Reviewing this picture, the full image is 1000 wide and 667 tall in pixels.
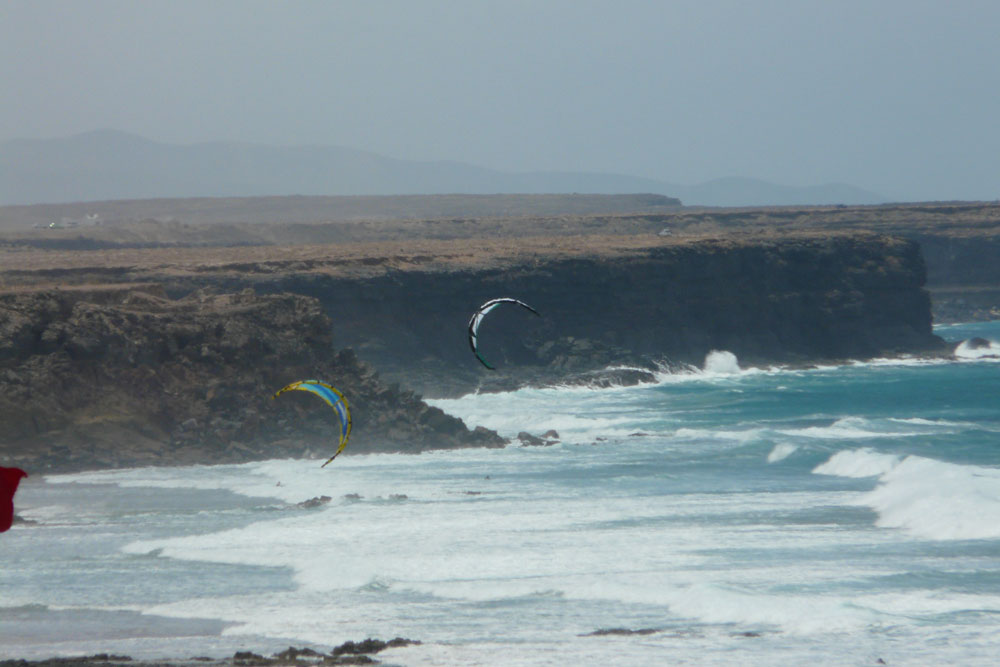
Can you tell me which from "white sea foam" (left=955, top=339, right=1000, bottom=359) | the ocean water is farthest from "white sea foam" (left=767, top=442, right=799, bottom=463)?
"white sea foam" (left=955, top=339, right=1000, bottom=359)

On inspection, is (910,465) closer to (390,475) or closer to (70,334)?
(390,475)

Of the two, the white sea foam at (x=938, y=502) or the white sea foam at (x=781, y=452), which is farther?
the white sea foam at (x=781, y=452)

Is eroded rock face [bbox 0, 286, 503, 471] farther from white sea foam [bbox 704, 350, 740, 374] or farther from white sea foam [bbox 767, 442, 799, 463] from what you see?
white sea foam [bbox 704, 350, 740, 374]

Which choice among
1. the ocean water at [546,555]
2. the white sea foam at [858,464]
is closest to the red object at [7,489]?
the ocean water at [546,555]

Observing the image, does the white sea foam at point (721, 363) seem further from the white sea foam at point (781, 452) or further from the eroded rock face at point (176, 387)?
the eroded rock face at point (176, 387)

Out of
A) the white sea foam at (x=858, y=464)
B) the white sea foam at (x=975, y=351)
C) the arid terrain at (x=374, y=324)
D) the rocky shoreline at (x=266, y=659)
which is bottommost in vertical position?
the white sea foam at (x=975, y=351)

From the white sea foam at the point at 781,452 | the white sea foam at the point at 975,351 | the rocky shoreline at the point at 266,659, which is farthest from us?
the white sea foam at the point at 975,351

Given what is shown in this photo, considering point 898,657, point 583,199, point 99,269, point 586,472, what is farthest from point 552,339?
point 583,199
